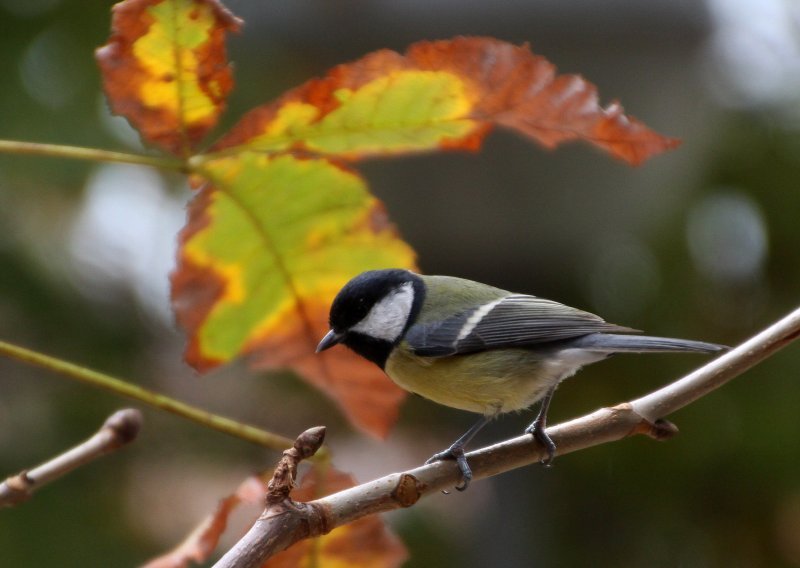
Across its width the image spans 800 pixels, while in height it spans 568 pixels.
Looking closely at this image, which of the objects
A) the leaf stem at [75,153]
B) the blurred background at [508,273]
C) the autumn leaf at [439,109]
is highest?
the autumn leaf at [439,109]

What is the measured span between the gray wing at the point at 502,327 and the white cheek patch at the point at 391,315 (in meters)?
0.02

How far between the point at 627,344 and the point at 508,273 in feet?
2.79

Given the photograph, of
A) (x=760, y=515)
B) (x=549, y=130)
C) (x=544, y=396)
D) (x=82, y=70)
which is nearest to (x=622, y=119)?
(x=549, y=130)

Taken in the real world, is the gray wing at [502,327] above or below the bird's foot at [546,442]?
below

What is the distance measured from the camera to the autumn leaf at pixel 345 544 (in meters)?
0.59

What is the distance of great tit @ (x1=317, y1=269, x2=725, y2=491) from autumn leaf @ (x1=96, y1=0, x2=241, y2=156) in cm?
26

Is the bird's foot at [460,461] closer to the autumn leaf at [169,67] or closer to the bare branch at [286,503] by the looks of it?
the bare branch at [286,503]

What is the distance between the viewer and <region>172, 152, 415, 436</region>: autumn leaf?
1.89 feet

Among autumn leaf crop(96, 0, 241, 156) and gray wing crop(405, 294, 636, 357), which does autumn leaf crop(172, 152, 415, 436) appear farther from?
gray wing crop(405, 294, 636, 357)

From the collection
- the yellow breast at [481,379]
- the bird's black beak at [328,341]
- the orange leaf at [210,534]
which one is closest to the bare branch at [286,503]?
the orange leaf at [210,534]

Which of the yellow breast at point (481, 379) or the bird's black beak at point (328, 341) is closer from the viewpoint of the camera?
the bird's black beak at point (328, 341)

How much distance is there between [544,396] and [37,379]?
706 millimetres

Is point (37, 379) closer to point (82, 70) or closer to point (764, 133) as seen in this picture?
point (82, 70)

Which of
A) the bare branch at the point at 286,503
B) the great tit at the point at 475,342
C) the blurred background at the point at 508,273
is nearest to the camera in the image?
the bare branch at the point at 286,503
